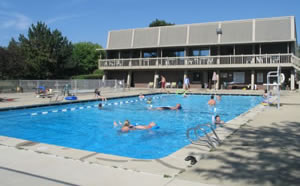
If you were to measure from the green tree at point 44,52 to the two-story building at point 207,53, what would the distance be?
31.8 ft

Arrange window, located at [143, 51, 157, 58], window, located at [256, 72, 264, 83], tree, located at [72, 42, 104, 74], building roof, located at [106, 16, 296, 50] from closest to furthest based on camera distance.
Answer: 1. building roof, located at [106, 16, 296, 50]
2. window, located at [256, 72, 264, 83]
3. window, located at [143, 51, 157, 58]
4. tree, located at [72, 42, 104, 74]

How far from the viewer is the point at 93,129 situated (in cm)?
1142

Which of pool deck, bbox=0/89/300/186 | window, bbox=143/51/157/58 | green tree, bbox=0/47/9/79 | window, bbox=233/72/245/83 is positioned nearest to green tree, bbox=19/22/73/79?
green tree, bbox=0/47/9/79

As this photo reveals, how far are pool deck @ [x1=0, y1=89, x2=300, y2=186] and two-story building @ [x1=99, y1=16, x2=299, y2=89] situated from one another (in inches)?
865

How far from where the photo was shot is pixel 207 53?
30.7 m

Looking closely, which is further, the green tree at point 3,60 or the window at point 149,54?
the window at point 149,54

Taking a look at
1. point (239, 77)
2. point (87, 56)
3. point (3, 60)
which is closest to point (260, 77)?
point (239, 77)

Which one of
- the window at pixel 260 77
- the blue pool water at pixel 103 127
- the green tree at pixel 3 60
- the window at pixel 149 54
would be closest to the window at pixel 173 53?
the window at pixel 149 54

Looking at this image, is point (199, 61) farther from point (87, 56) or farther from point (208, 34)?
point (87, 56)

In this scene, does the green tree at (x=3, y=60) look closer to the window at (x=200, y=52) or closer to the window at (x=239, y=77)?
the window at (x=200, y=52)

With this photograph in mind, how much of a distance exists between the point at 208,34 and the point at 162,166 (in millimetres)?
27100

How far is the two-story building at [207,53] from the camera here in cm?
2630

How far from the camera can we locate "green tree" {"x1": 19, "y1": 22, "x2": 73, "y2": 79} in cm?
3770

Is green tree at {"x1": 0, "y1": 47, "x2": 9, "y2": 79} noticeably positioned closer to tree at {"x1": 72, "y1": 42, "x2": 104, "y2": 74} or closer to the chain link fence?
the chain link fence
